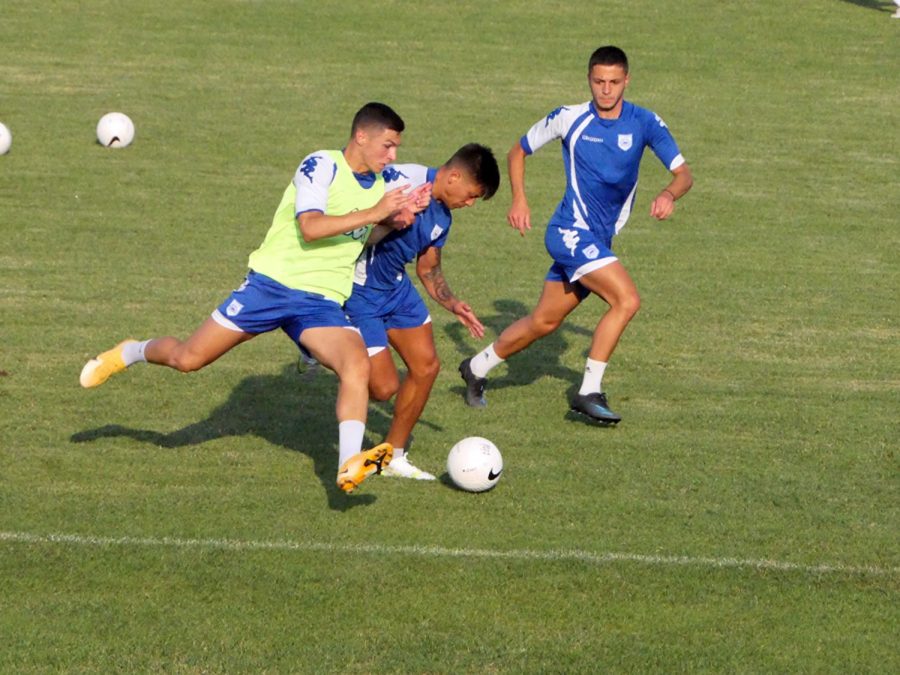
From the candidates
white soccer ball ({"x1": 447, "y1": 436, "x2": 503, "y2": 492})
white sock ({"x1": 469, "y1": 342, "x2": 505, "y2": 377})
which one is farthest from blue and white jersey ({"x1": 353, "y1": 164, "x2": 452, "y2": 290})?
white sock ({"x1": 469, "y1": 342, "x2": 505, "y2": 377})

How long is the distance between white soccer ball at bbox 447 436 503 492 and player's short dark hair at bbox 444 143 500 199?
147 centimetres

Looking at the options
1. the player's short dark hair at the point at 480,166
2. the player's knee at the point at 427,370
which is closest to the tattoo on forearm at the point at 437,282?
the player's knee at the point at 427,370

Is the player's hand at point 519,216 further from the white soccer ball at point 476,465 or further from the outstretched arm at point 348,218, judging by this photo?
the outstretched arm at point 348,218

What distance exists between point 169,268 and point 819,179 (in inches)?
364

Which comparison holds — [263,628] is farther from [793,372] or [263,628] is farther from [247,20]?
[247,20]

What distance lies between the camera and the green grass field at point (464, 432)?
6.69m

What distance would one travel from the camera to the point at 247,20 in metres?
26.9

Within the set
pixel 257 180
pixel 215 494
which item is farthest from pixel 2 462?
pixel 257 180

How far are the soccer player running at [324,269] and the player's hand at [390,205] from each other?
0.05m

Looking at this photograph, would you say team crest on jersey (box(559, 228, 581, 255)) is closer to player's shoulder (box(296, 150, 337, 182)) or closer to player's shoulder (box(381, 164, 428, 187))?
player's shoulder (box(381, 164, 428, 187))

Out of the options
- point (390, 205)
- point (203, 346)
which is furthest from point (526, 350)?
point (390, 205)

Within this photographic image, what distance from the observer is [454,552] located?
7543 mm

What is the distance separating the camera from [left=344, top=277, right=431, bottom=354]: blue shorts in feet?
29.3

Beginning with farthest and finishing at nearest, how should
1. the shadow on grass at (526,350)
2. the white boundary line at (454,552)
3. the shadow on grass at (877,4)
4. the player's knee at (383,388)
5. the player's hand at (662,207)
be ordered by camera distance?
the shadow on grass at (877,4), the shadow on grass at (526,350), the player's hand at (662,207), the player's knee at (383,388), the white boundary line at (454,552)
